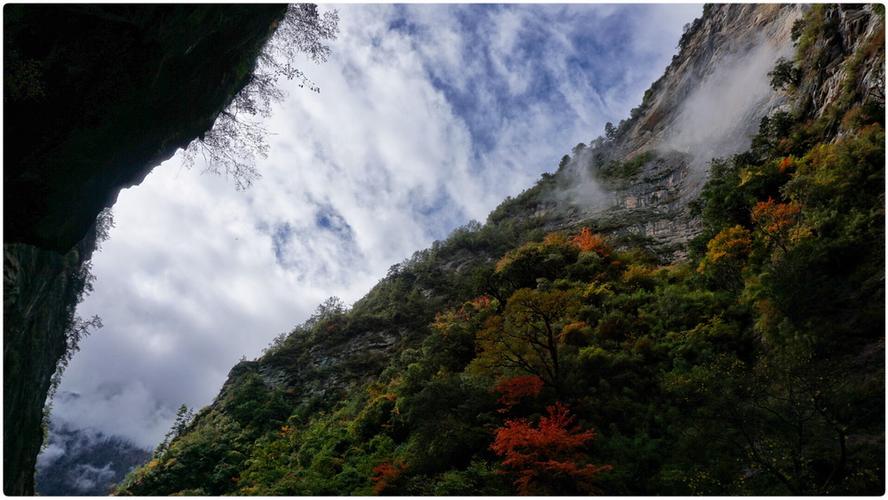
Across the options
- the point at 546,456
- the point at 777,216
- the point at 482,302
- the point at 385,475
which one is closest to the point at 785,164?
the point at 777,216

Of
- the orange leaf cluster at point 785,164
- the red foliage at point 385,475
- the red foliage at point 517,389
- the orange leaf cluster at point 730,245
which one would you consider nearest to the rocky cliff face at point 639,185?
the orange leaf cluster at point 785,164

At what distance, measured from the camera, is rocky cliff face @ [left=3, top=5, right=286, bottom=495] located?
893cm

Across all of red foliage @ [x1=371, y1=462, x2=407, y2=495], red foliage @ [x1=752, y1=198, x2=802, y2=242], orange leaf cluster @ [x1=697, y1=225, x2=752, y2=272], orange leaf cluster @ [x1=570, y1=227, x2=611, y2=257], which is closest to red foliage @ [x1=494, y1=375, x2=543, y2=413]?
red foliage @ [x1=371, y1=462, x2=407, y2=495]

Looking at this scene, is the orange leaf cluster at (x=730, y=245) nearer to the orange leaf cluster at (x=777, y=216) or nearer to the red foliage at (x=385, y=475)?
the orange leaf cluster at (x=777, y=216)

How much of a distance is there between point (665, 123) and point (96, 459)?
176m

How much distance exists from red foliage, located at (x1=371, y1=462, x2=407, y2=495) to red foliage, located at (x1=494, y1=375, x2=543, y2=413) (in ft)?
11.7

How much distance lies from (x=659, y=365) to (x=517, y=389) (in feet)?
15.2

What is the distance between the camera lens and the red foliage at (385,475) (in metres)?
14.1

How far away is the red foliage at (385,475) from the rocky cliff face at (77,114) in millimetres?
8956

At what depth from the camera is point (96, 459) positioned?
5817 inches

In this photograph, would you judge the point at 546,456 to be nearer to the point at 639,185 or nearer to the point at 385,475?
the point at 385,475

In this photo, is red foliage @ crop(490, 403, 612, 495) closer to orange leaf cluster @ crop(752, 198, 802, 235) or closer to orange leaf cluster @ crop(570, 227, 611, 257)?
orange leaf cluster @ crop(752, 198, 802, 235)

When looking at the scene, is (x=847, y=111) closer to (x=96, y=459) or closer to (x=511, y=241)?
(x=511, y=241)

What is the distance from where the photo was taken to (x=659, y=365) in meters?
15.4
